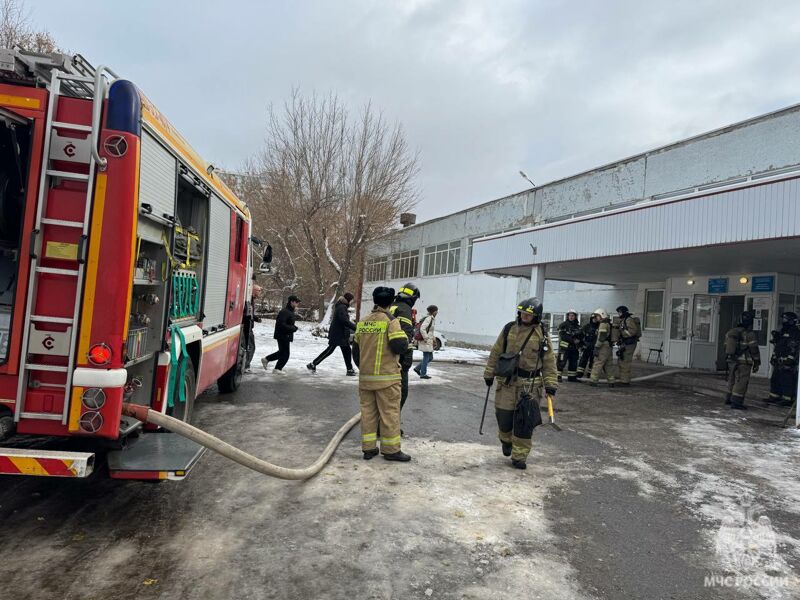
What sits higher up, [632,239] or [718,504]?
[632,239]

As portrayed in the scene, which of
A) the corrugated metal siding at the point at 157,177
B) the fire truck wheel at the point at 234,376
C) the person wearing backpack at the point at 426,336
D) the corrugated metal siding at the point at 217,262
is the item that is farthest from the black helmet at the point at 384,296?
the person wearing backpack at the point at 426,336

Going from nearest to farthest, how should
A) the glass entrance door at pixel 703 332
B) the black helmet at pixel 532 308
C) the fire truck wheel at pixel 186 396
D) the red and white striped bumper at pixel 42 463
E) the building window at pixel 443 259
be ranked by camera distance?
the red and white striped bumper at pixel 42 463
the fire truck wheel at pixel 186 396
the black helmet at pixel 532 308
the glass entrance door at pixel 703 332
the building window at pixel 443 259

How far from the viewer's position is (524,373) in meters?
5.33

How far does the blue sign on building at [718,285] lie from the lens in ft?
49.8

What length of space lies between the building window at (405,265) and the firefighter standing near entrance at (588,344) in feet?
71.0

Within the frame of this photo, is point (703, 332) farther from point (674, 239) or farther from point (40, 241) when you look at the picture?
point (40, 241)

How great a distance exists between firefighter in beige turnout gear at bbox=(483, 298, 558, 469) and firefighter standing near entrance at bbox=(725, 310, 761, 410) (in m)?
5.80

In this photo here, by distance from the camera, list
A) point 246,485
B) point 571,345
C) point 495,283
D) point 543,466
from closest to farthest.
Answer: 1. point 246,485
2. point 543,466
3. point 571,345
4. point 495,283

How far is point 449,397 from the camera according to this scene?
9594mm

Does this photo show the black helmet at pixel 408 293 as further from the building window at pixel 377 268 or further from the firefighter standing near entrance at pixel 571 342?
the building window at pixel 377 268

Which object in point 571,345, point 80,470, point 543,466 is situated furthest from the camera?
point 571,345

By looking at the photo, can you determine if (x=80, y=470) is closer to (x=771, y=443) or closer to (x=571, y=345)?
(x=771, y=443)

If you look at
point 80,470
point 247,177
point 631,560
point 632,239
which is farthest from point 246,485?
point 247,177

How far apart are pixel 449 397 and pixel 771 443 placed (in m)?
4.76
